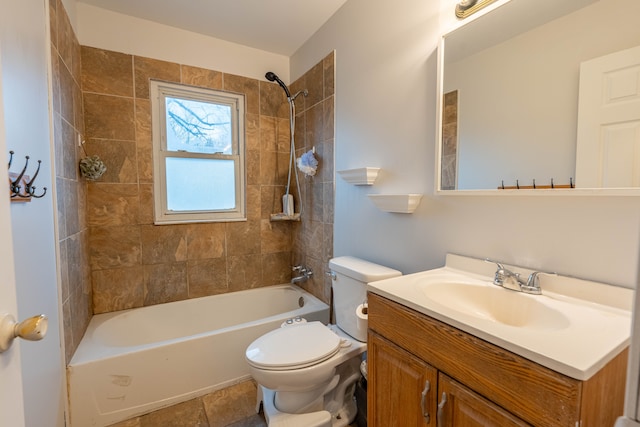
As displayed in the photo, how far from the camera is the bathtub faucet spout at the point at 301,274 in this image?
2.48 m

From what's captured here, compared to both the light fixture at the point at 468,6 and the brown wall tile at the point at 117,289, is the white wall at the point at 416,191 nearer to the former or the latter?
the light fixture at the point at 468,6

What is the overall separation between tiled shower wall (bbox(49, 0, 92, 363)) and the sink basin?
1.80m

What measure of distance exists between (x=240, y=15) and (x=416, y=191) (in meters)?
1.80

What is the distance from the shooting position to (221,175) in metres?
2.53

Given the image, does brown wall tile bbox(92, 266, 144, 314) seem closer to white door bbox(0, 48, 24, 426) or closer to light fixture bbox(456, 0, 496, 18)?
white door bbox(0, 48, 24, 426)

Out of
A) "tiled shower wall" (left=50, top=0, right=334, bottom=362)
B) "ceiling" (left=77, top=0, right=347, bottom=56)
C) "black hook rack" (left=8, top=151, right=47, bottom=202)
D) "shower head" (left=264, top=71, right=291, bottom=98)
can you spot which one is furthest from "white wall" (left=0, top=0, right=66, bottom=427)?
"shower head" (left=264, top=71, right=291, bottom=98)

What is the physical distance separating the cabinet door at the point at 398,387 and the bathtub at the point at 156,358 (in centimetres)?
107

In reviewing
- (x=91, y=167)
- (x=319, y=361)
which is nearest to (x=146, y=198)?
(x=91, y=167)

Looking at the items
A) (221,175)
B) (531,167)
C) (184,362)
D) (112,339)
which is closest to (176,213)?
(221,175)

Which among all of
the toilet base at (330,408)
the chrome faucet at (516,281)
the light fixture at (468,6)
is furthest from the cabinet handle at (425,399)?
the light fixture at (468,6)

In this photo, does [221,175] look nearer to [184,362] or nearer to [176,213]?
[176,213]

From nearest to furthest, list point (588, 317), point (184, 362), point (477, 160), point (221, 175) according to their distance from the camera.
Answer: point (588, 317) < point (477, 160) < point (184, 362) < point (221, 175)

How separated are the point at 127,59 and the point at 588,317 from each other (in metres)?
2.90

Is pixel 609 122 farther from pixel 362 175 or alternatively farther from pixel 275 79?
pixel 275 79
